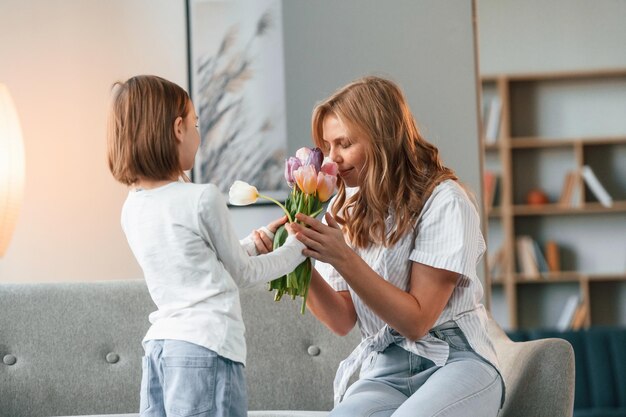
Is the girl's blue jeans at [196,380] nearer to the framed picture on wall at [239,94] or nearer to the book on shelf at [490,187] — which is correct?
the framed picture on wall at [239,94]

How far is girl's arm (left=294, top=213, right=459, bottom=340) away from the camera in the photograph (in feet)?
6.10

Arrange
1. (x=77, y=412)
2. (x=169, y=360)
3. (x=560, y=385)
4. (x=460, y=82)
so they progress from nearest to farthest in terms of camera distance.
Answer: (x=169, y=360)
(x=560, y=385)
(x=77, y=412)
(x=460, y=82)

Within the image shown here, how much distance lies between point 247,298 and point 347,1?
4.01 ft

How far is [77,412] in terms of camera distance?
266cm

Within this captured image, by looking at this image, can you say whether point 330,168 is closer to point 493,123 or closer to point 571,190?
point 493,123

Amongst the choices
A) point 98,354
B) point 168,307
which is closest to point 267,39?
point 98,354

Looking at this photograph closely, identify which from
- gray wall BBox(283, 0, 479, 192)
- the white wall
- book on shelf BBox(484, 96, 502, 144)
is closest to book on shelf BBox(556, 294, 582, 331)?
book on shelf BBox(484, 96, 502, 144)

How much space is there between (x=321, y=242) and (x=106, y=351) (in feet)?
3.66

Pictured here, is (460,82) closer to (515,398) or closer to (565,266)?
(515,398)

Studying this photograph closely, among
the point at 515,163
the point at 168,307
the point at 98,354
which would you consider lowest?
the point at 98,354

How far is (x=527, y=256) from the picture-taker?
6.23 meters

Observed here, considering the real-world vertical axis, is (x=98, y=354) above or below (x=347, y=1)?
below

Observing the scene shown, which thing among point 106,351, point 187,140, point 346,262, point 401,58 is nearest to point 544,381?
point 346,262

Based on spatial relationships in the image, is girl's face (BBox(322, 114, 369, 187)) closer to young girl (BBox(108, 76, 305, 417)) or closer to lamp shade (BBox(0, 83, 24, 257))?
young girl (BBox(108, 76, 305, 417))
